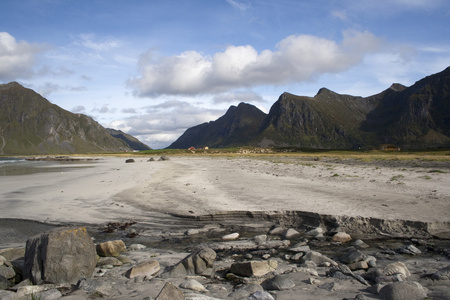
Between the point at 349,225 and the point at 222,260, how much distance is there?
547 centimetres

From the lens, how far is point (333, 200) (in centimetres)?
1407

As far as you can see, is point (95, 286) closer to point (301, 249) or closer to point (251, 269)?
point (251, 269)

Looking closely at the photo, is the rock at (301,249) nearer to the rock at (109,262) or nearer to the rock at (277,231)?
the rock at (277,231)

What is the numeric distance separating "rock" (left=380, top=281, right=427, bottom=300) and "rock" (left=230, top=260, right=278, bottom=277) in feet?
8.03

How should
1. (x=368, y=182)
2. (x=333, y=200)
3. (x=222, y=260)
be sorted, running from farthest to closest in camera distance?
1. (x=368, y=182)
2. (x=333, y=200)
3. (x=222, y=260)

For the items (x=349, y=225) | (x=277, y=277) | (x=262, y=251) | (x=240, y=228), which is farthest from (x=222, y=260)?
(x=349, y=225)

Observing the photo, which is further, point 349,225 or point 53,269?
point 349,225

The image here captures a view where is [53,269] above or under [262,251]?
above

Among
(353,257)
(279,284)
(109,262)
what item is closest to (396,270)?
(353,257)

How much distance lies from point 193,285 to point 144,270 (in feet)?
5.27

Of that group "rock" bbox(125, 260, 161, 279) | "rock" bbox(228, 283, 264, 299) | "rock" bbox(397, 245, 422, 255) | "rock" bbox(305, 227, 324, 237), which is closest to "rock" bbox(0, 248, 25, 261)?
"rock" bbox(125, 260, 161, 279)

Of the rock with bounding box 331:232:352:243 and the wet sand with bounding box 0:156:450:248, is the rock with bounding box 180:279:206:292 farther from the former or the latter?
the wet sand with bounding box 0:156:450:248

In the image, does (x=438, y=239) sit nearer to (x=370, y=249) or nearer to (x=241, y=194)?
(x=370, y=249)

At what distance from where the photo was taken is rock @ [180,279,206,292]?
19.2ft
